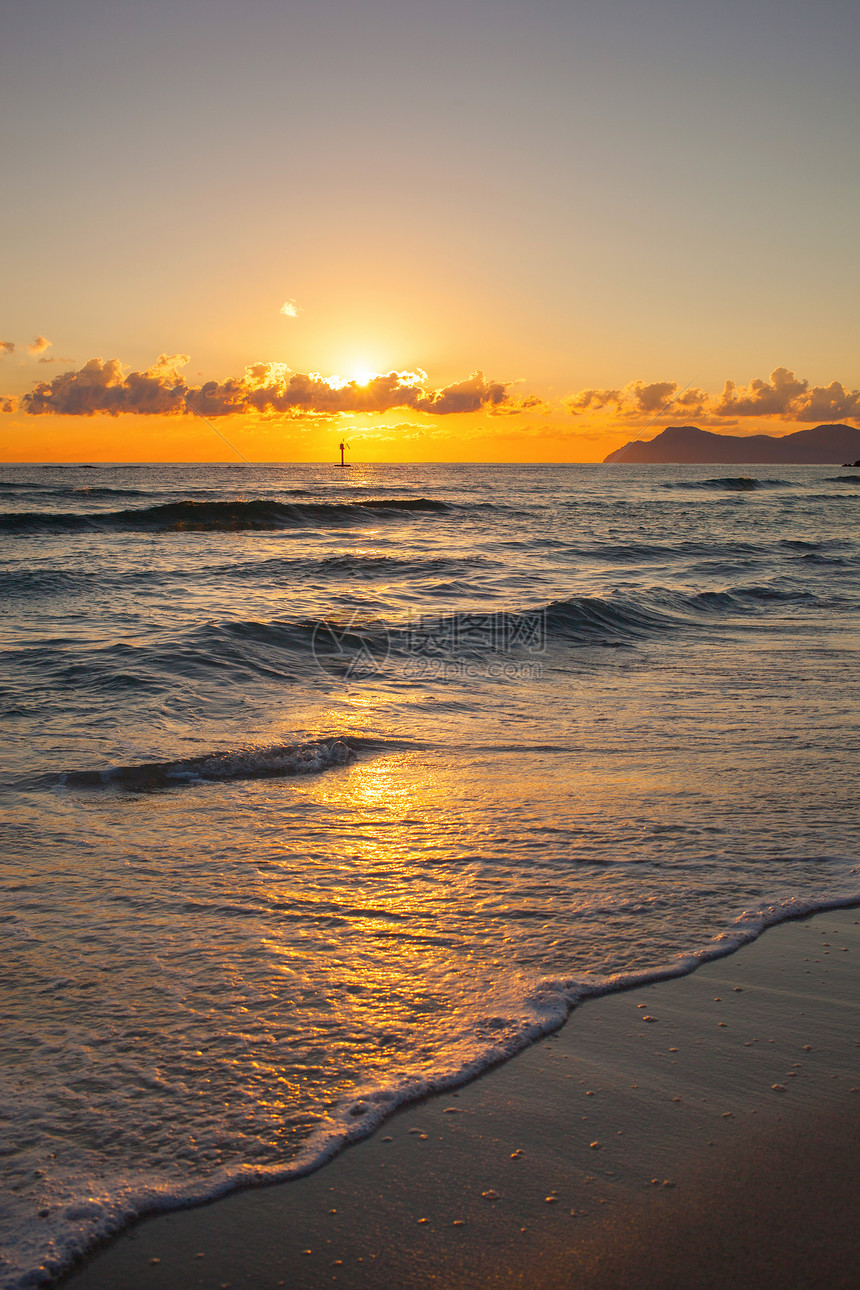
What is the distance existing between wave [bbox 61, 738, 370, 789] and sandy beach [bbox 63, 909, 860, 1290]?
338 centimetres

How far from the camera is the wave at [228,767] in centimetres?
558

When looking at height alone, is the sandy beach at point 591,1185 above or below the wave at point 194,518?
below

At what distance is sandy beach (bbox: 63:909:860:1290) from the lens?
6.57ft

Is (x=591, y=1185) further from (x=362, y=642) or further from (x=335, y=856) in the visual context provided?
(x=362, y=642)

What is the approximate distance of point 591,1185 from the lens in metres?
2.25

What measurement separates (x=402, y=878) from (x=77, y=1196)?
2.04m

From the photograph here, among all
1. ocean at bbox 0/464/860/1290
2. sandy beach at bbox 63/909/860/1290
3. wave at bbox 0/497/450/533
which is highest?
wave at bbox 0/497/450/533

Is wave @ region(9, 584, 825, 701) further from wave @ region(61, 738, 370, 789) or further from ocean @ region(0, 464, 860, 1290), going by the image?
wave @ region(61, 738, 370, 789)

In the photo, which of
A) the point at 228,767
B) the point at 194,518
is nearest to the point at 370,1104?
the point at 228,767

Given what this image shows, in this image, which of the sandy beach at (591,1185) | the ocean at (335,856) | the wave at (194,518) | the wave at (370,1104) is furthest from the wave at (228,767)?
the wave at (194,518)

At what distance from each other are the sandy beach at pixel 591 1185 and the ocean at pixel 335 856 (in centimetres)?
13

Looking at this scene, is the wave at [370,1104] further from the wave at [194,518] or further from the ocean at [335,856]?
the wave at [194,518]

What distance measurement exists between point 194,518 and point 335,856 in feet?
89.4

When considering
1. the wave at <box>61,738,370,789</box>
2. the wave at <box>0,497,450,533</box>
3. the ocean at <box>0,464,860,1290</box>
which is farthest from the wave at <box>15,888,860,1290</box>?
the wave at <box>0,497,450,533</box>
